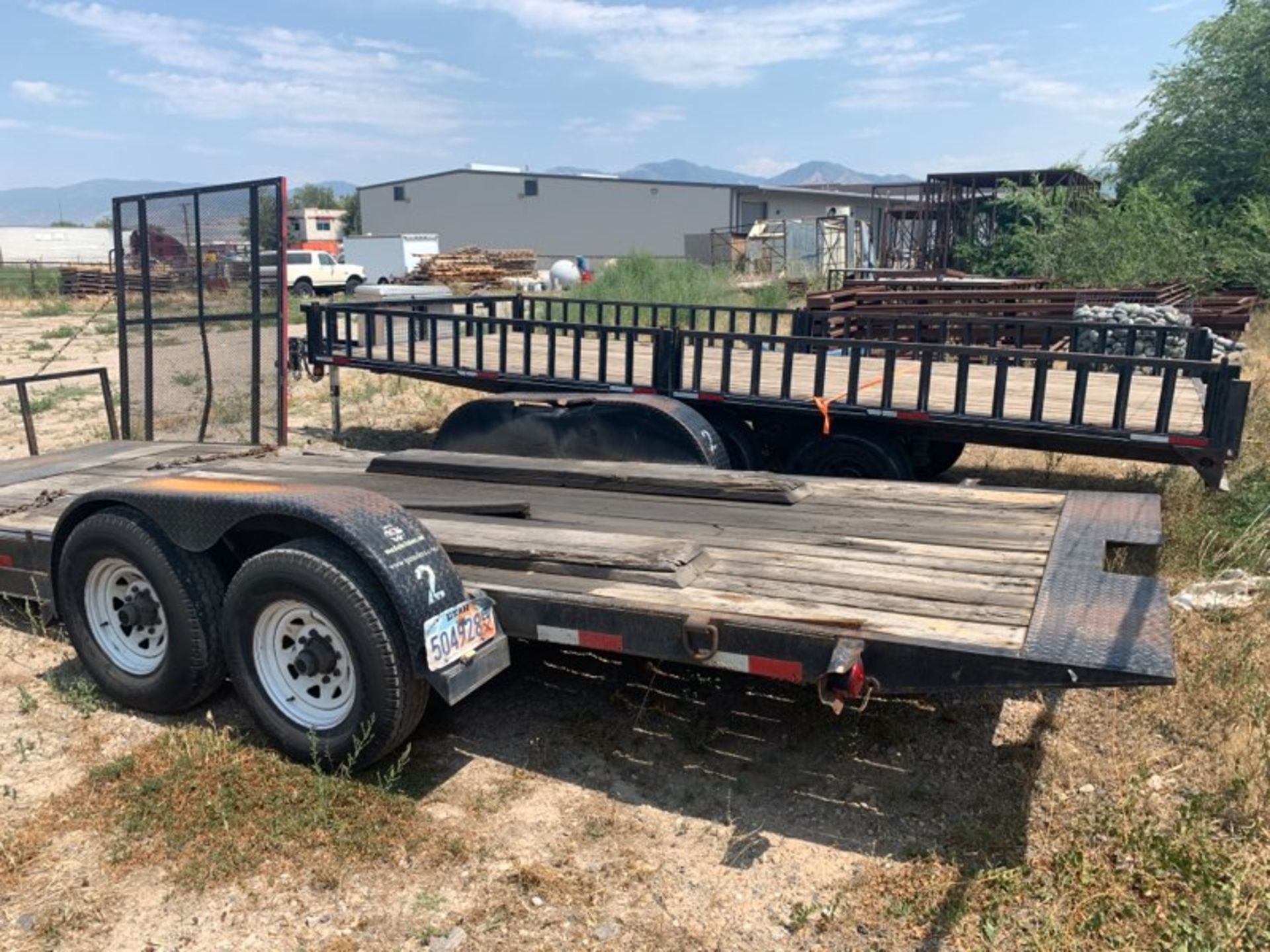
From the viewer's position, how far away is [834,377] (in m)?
8.37

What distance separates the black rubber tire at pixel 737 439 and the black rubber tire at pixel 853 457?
0.94 ft

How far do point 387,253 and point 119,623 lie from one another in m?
37.3

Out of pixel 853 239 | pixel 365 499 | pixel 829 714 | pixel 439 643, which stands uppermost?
pixel 853 239

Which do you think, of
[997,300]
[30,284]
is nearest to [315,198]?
[30,284]

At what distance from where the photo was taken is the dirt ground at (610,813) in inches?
120

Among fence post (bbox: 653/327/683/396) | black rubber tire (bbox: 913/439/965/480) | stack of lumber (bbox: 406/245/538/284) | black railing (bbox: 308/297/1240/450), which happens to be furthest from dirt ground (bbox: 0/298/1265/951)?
stack of lumber (bbox: 406/245/538/284)

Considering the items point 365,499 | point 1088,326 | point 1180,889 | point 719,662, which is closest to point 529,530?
point 365,499

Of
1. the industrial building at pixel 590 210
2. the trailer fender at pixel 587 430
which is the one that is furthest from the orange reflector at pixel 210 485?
the industrial building at pixel 590 210

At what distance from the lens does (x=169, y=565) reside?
4.08 meters

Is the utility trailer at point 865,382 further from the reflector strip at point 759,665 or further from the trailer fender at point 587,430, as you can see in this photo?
the reflector strip at point 759,665

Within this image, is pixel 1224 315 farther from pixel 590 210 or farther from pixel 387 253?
pixel 590 210

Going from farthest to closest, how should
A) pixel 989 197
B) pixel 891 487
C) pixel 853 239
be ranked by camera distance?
pixel 853 239
pixel 989 197
pixel 891 487

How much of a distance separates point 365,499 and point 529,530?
2.44 feet

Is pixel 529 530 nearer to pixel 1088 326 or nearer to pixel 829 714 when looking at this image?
pixel 829 714
